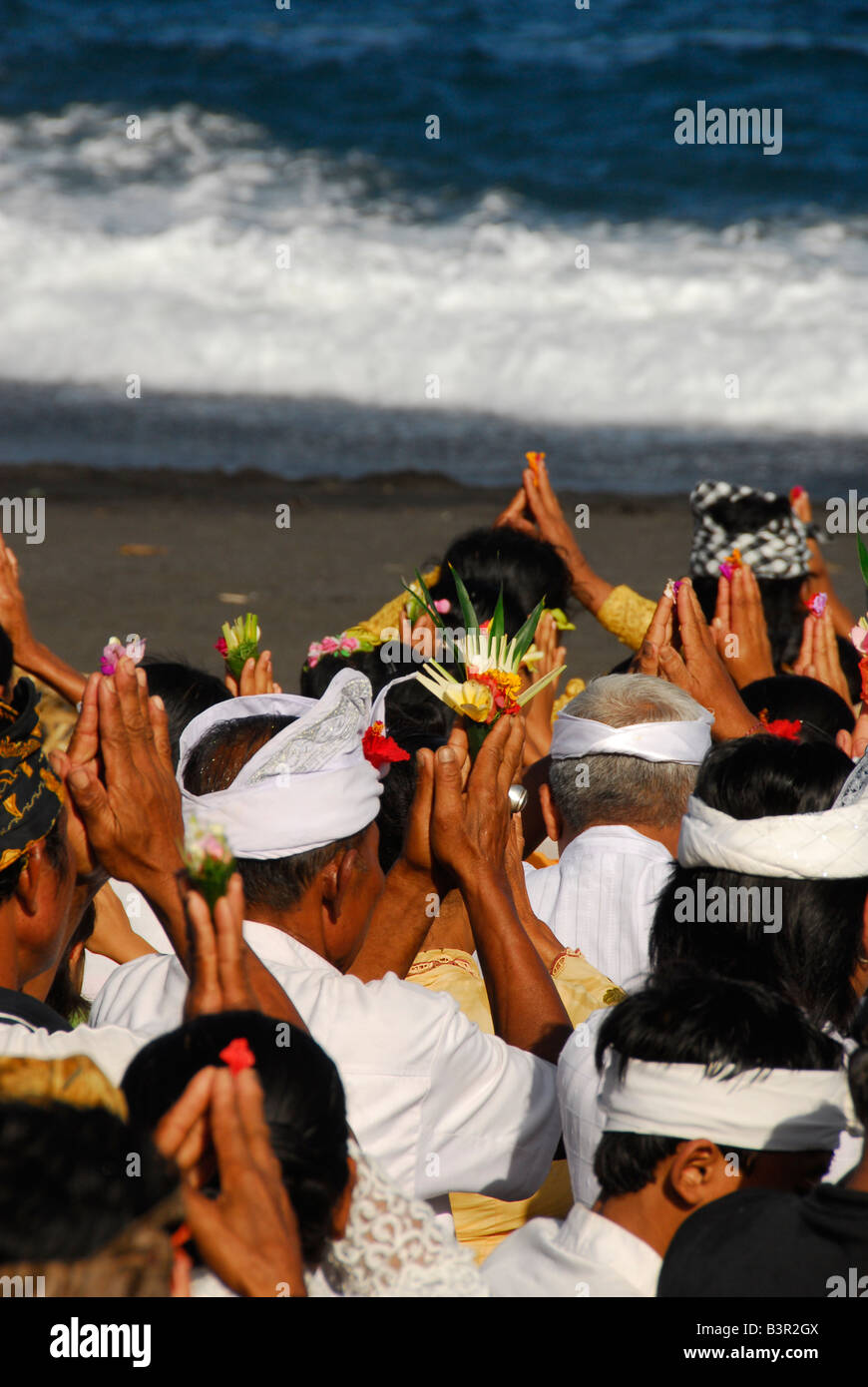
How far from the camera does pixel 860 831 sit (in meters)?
2.35

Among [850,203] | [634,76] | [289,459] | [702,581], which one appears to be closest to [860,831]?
[702,581]

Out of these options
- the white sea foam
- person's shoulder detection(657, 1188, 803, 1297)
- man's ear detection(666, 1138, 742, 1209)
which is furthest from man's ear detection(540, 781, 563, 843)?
the white sea foam

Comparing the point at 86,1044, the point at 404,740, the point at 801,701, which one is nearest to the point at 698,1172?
the point at 86,1044

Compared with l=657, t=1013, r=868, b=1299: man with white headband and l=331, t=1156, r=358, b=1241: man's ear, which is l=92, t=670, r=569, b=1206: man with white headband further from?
l=657, t=1013, r=868, b=1299: man with white headband

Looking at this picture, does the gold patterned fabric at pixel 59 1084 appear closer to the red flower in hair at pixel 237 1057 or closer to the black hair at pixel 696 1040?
the red flower in hair at pixel 237 1057

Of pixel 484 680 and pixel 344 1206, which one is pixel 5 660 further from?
pixel 344 1206

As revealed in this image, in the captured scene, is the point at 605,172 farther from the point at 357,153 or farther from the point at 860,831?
the point at 860,831

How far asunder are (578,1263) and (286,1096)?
46cm

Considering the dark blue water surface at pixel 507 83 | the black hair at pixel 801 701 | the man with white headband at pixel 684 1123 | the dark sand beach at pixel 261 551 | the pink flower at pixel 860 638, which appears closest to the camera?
the man with white headband at pixel 684 1123

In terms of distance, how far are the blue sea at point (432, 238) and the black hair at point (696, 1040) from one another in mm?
8609

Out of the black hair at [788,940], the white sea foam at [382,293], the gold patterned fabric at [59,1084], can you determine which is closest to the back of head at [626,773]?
the black hair at [788,940]

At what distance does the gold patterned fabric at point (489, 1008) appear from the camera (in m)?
2.46

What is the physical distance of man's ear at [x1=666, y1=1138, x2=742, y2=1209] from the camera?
71.1 inches

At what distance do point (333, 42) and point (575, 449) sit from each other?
796cm
